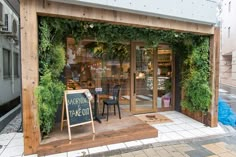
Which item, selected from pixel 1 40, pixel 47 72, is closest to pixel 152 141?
pixel 47 72

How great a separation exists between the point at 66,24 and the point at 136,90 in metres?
2.93

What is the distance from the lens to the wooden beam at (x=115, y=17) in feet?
10.2

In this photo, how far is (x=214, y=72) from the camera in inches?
184

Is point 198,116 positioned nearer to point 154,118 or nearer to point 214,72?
point 154,118

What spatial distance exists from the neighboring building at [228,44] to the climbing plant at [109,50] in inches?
547

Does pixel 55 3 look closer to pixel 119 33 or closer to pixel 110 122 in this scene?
pixel 119 33

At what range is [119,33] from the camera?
14.8ft

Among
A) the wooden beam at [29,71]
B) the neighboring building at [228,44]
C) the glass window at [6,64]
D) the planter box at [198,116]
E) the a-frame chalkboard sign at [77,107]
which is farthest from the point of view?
the neighboring building at [228,44]

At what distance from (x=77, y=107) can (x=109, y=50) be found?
7.23 ft

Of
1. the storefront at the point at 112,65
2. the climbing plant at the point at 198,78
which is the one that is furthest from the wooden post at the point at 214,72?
the climbing plant at the point at 198,78

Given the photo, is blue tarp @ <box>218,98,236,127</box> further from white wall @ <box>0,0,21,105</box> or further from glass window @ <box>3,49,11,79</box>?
glass window @ <box>3,49,11,79</box>

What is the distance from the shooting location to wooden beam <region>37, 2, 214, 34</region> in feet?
10.2

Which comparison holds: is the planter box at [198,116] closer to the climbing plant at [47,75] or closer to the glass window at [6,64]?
the climbing plant at [47,75]

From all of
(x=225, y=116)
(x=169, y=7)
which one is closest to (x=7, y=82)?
(x=169, y=7)
